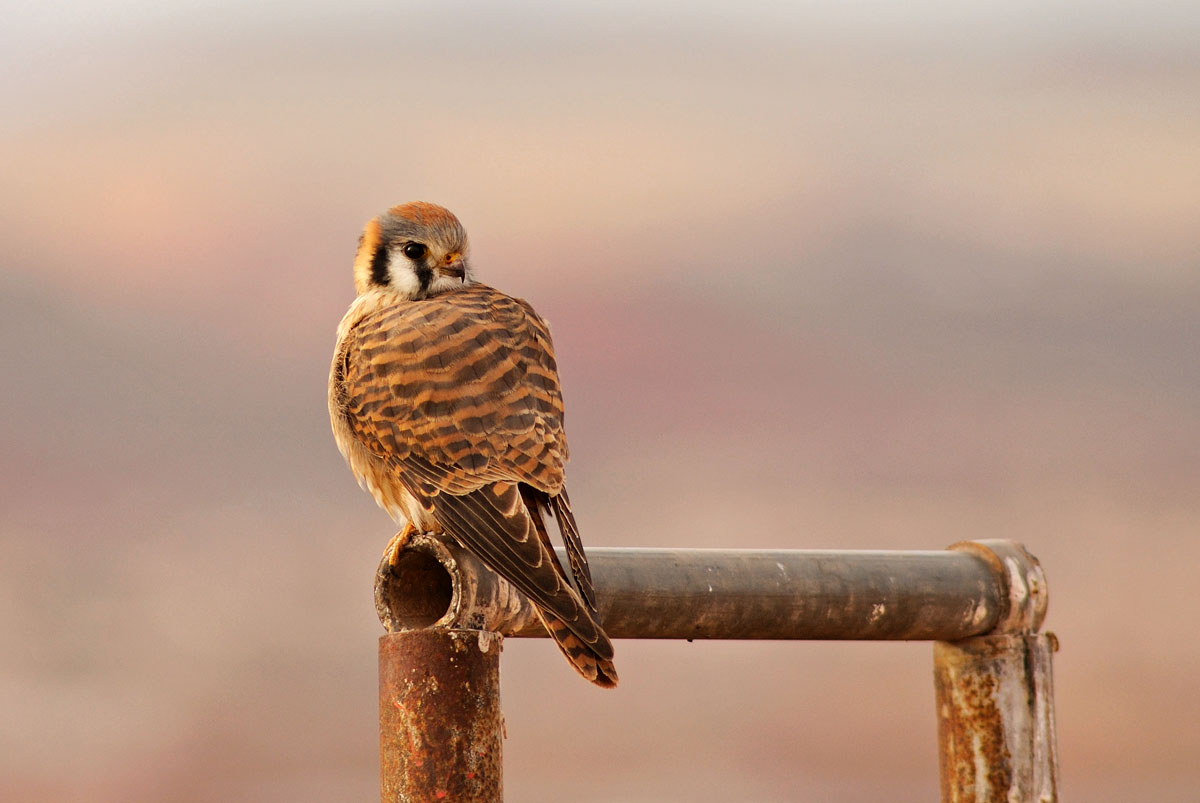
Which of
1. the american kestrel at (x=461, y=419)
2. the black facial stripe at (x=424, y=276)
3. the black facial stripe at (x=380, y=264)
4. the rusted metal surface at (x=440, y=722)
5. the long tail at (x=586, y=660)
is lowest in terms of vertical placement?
the rusted metal surface at (x=440, y=722)

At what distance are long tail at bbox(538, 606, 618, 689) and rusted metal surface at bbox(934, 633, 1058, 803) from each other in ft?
2.47

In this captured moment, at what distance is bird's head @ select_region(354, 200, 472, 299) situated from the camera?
9.46 ft

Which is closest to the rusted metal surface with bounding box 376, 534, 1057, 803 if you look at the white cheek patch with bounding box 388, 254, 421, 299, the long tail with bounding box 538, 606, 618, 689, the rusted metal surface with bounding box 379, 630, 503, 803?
the rusted metal surface with bounding box 379, 630, 503, 803

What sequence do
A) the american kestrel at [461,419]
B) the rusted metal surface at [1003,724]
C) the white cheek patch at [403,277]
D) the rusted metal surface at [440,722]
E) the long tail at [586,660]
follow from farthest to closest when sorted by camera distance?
the white cheek patch at [403,277]
the rusted metal surface at [1003,724]
the american kestrel at [461,419]
the long tail at [586,660]
the rusted metal surface at [440,722]

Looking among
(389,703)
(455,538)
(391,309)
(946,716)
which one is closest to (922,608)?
(946,716)

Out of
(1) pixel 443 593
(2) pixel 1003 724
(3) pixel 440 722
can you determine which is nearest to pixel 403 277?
(1) pixel 443 593

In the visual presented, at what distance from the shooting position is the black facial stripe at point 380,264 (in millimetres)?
2932

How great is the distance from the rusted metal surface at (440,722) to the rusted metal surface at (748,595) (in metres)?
0.10

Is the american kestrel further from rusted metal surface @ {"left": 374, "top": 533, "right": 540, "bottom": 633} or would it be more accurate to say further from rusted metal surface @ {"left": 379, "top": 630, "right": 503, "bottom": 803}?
rusted metal surface @ {"left": 379, "top": 630, "right": 503, "bottom": 803}

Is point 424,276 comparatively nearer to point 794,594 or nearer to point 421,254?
point 421,254

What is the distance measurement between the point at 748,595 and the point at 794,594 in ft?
0.27

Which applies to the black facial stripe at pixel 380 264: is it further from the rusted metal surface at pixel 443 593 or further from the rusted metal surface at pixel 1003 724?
the rusted metal surface at pixel 1003 724

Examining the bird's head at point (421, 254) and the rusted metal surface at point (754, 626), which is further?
the bird's head at point (421, 254)

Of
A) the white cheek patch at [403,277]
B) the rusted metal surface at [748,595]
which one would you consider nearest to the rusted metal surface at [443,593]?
the rusted metal surface at [748,595]
